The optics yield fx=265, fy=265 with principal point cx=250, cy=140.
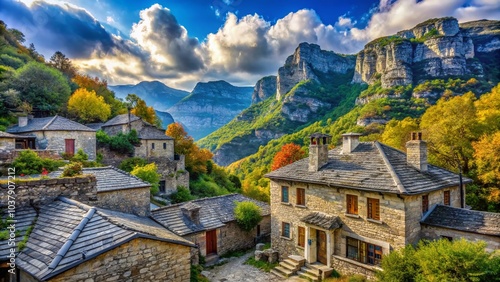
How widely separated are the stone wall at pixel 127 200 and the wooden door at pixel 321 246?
1008 cm

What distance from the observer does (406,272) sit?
1005 centimetres

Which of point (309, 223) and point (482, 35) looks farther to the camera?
point (482, 35)

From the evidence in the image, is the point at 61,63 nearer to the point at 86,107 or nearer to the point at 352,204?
the point at 86,107

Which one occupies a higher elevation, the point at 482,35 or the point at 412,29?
the point at 412,29

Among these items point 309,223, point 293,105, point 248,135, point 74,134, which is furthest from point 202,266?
point 293,105

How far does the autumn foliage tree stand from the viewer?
38469 mm

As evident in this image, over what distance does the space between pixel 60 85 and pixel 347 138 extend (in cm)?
3534

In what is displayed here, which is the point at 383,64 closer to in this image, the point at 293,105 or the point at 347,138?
the point at 293,105

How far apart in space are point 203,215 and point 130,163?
15069mm

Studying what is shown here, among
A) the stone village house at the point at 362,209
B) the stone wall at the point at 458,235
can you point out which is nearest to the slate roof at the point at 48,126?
the stone village house at the point at 362,209

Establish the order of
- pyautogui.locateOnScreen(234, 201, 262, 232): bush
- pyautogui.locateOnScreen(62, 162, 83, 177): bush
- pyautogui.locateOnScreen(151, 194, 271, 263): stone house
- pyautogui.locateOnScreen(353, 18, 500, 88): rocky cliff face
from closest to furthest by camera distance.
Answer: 1. pyautogui.locateOnScreen(62, 162, 83, 177): bush
2. pyautogui.locateOnScreen(151, 194, 271, 263): stone house
3. pyautogui.locateOnScreen(234, 201, 262, 232): bush
4. pyautogui.locateOnScreen(353, 18, 500, 88): rocky cliff face

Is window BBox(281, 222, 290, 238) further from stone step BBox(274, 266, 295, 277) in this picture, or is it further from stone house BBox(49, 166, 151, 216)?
stone house BBox(49, 166, 151, 216)

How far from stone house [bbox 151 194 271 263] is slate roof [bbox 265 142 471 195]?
5.04 m

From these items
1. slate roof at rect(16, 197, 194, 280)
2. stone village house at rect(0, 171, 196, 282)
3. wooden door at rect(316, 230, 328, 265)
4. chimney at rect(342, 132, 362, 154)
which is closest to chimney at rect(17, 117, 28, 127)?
stone village house at rect(0, 171, 196, 282)
